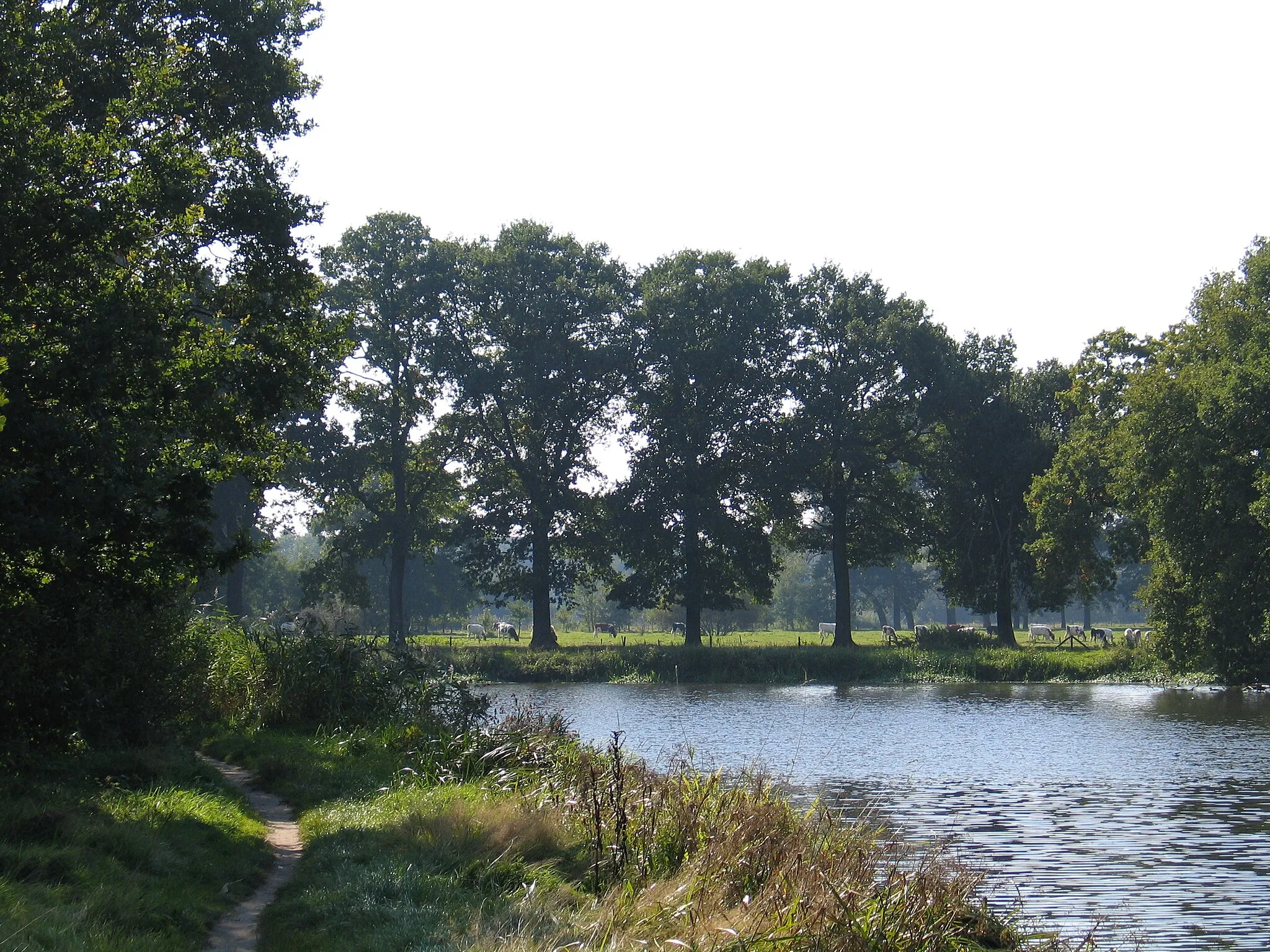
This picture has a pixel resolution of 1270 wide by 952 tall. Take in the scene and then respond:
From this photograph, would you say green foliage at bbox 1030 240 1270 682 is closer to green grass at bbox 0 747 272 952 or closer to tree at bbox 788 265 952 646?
tree at bbox 788 265 952 646

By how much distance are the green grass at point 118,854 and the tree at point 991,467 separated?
48.0 m

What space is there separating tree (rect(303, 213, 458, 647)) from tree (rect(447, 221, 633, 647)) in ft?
4.60

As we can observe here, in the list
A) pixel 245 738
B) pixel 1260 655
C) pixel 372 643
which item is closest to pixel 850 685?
pixel 1260 655

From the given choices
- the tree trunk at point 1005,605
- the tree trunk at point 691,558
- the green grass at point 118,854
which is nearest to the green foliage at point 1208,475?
the tree trunk at point 1005,605

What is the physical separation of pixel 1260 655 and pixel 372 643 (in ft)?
97.2

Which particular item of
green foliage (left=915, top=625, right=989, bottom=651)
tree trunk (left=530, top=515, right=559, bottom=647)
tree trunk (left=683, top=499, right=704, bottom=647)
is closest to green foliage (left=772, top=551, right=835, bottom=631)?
green foliage (left=915, top=625, right=989, bottom=651)

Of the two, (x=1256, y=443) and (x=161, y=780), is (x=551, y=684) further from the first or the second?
(x=161, y=780)

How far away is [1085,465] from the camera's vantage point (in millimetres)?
48812

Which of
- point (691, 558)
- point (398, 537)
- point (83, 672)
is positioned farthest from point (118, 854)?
point (398, 537)

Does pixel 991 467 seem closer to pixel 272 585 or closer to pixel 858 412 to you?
pixel 858 412

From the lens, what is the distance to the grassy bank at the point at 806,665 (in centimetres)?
5016

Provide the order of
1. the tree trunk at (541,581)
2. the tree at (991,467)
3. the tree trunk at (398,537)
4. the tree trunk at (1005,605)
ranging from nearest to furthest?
the tree at (991,467) → the tree trunk at (1005,605) → the tree trunk at (541,581) → the tree trunk at (398,537)

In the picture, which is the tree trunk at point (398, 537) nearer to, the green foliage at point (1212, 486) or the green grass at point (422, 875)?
the green foliage at point (1212, 486)

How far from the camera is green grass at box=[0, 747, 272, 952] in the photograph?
841cm
